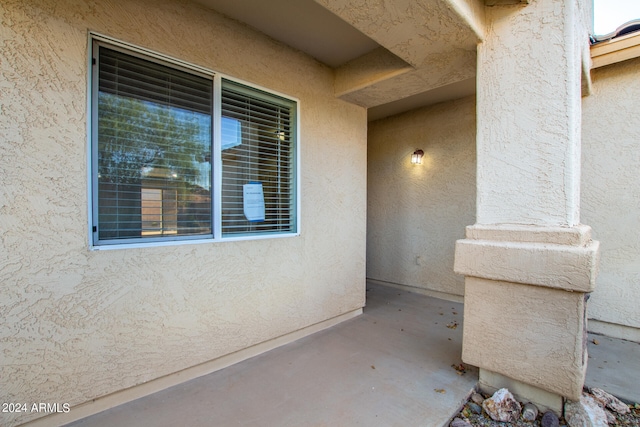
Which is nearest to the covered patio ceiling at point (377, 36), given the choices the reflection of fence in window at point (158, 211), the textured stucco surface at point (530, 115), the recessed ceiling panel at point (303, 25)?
the recessed ceiling panel at point (303, 25)

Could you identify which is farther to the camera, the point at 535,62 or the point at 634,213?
the point at 634,213

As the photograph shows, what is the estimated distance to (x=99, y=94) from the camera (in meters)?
2.76

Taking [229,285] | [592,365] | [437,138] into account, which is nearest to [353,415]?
[229,285]

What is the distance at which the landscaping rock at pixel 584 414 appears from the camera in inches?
101

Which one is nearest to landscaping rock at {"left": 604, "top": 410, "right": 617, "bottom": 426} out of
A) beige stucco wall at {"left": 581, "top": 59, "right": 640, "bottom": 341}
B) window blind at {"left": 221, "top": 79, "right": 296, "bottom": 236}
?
beige stucco wall at {"left": 581, "top": 59, "right": 640, "bottom": 341}

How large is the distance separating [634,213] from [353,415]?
5140 millimetres

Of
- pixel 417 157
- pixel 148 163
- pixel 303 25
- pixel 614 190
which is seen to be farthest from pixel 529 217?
pixel 417 157

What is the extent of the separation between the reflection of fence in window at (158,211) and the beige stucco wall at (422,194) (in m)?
5.45

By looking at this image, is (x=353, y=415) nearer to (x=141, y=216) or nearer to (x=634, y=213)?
(x=141, y=216)

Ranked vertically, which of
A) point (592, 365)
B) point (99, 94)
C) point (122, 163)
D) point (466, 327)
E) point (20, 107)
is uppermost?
point (99, 94)

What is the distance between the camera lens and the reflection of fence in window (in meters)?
3.04

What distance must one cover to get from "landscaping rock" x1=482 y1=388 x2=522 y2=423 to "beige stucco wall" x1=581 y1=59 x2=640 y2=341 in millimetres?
3171

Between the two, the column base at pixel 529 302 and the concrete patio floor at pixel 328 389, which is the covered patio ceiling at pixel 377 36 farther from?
the concrete patio floor at pixel 328 389

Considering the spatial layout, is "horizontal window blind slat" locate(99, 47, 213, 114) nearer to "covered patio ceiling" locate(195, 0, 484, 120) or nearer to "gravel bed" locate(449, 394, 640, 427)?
"covered patio ceiling" locate(195, 0, 484, 120)
